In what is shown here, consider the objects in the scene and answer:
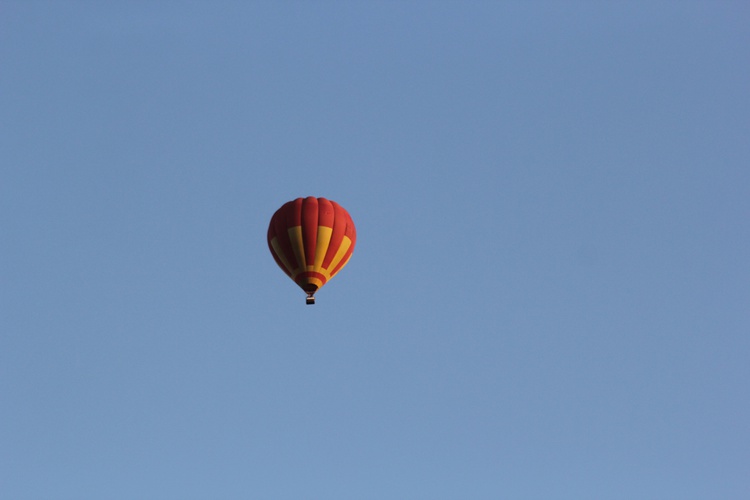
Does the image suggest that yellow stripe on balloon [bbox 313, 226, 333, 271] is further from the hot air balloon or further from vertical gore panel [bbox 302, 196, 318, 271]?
vertical gore panel [bbox 302, 196, 318, 271]

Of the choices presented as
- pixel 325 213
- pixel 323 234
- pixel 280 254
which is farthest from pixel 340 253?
pixel 280 254

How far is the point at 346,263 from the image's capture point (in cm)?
5856

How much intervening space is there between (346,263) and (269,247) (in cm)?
290

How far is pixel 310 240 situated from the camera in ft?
186

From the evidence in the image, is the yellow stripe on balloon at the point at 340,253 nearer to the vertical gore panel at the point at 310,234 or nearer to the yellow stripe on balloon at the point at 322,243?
the yellow stripe on balloon at the point at 322,243

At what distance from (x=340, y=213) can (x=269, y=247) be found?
2.97m

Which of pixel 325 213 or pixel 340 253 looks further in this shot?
pixel 340 253

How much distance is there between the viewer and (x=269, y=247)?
191 ft

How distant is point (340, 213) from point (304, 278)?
278 centimetres

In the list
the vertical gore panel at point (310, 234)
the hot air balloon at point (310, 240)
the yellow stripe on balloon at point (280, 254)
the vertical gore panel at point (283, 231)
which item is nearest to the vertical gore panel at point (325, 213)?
the hot air balloon at point (310, 240)

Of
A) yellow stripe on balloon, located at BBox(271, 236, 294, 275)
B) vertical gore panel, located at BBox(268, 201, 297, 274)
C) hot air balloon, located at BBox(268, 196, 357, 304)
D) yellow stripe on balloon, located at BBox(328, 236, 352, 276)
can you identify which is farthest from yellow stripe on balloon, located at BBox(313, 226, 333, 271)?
yellow stripe on balloon, located at BBox(271, 236, 294, 275)

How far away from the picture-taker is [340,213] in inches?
2269

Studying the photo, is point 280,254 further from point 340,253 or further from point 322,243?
point 340,253

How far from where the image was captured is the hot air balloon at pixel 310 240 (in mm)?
56656
